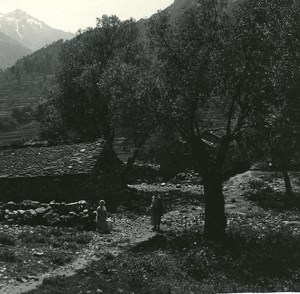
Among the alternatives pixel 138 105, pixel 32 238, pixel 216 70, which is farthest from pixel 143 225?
pixel 216 70

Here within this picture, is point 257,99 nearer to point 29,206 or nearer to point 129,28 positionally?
point 29,206

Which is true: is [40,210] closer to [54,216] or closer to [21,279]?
[54,216]

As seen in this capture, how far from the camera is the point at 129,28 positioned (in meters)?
48.1

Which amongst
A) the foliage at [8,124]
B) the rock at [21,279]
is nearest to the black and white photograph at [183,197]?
the rock at [21,279]

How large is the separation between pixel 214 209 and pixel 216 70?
716 centimetres

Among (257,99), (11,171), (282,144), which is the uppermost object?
(257,99)

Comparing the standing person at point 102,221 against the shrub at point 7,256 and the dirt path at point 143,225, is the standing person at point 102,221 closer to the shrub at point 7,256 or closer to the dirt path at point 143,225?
the dirt path at point 143,225

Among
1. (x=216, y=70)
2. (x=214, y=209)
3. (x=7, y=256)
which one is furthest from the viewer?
(x=214, y=209)

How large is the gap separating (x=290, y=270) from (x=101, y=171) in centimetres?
2034

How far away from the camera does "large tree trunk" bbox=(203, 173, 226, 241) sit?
21.9 meters

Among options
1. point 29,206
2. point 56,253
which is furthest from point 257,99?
point 29,206

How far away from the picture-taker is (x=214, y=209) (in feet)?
72.8

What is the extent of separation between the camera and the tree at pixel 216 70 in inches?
829

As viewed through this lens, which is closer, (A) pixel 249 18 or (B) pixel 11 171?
(A) pixel 249 18
